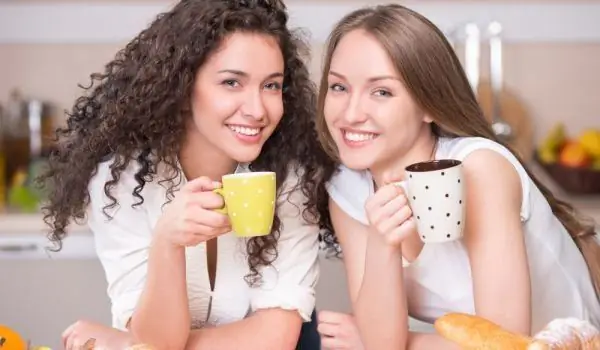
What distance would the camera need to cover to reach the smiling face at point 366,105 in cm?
141

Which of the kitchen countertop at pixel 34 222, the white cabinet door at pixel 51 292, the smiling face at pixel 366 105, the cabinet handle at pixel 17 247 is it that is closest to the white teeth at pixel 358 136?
the smiling face at pixel 366 105

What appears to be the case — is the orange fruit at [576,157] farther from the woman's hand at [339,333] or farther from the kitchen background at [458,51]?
the woman's hand at [339,333]

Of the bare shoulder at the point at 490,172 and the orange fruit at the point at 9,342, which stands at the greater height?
the bare shoulder at the point at 490,172

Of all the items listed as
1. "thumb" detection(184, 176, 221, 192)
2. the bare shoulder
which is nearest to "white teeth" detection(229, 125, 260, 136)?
"thumb" detection(184, 176, 221, 192)

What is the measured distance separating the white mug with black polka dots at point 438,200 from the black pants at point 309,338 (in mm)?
607

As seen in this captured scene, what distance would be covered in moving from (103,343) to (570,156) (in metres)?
1.88

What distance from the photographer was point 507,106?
3.07 m

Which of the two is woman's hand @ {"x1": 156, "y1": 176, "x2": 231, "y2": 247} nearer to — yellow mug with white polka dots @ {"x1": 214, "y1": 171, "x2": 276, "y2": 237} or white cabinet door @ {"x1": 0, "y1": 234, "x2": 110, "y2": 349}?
yellow mug with white polka dots @ {"x1": 214, "y1": 171, "x2": 276, "y2": 237}

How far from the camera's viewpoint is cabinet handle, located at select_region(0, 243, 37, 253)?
2559 millimetres

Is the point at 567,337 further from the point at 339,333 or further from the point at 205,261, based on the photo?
the point at 205,261

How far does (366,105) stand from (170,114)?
0.32 meters

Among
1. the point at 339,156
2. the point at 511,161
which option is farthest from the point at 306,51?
the point at 511,161

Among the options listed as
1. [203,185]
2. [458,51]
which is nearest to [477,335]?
[203,185]

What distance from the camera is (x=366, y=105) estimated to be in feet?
4.60
